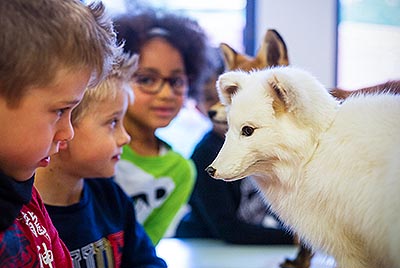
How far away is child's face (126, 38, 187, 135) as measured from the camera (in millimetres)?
1217

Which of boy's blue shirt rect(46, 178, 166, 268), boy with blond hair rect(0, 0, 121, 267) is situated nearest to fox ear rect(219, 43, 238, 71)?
boy's blue shirt rect(46, 178, 166, 268)

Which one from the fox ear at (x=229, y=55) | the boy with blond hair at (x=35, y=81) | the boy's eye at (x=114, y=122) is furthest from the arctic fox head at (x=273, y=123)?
the fox ear at (x=229, y=55)

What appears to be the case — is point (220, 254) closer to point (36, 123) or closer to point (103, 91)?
point (103, 91)

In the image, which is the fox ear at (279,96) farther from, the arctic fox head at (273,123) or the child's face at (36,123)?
the child's face at (36,123)

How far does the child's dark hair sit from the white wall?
25 centimetres

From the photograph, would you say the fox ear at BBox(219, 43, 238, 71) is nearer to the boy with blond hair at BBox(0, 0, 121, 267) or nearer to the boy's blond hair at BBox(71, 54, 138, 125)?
the boy's blond hair at BBox(71, 54, 138, 125)

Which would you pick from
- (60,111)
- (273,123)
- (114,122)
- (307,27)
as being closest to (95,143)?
(114,122)

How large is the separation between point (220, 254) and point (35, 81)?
65cm

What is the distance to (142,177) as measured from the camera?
127 centimetres

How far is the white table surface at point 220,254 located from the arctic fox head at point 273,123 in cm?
46

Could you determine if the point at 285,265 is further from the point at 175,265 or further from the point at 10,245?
the point at 10,245

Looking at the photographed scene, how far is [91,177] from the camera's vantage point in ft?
3.11

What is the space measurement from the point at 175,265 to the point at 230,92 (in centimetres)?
54

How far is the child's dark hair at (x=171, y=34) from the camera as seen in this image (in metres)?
Answer: 1.24
